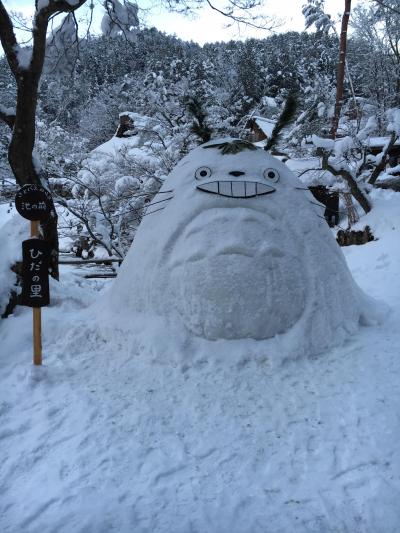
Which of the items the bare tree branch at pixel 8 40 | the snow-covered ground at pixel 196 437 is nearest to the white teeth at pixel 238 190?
the snow-covered ground at pixel 196 437

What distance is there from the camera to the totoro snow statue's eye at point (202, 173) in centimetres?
357

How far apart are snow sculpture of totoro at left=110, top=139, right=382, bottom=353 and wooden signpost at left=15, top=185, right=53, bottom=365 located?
70 centimetres

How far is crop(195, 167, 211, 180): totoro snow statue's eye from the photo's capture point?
11.7ft

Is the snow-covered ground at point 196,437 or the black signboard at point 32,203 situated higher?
the black signboard at point 32,203

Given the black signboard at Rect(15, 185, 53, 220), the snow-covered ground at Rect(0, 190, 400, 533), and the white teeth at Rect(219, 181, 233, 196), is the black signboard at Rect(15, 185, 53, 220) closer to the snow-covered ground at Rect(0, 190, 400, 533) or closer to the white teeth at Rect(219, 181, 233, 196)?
the snow-covered ground at Rect(0, 190, 400, 533)

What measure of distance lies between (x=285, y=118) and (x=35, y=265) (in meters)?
2.72

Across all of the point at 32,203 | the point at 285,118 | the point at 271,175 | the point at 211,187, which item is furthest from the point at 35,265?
the point at 285,118

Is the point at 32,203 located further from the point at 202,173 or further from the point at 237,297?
the point at 237,297

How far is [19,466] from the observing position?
84.4 inches

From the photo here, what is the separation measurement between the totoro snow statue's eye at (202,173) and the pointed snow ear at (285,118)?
932mm

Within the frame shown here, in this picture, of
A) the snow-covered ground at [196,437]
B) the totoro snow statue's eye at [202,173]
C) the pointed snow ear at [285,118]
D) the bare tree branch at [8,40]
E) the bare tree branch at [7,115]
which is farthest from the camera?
the bare tree branch at [7,115]

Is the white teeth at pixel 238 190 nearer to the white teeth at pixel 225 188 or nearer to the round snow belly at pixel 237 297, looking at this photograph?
the white teeth at pixel 225 188

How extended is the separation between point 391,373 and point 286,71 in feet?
91.8

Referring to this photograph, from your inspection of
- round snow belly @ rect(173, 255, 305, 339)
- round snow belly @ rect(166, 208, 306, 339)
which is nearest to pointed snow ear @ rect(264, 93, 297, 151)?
round snow belly @ rect(166, 208, 306, 339)
